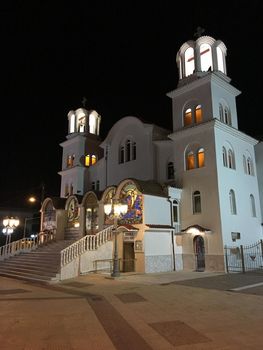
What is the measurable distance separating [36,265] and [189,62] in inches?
751

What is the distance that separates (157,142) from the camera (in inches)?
1013

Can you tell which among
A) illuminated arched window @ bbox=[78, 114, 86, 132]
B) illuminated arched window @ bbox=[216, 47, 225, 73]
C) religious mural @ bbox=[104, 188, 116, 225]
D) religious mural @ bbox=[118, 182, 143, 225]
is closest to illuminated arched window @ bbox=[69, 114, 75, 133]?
illuminated arched window @ bbox=[78, 114, 86, 132]

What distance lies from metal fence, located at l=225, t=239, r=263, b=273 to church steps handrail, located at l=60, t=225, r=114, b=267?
25.6 feet

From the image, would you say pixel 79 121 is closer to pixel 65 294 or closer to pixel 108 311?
pixel 65 294

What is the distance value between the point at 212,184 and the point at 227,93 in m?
7.90

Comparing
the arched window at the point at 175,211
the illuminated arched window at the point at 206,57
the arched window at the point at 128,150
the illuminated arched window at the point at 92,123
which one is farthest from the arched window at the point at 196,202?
the illuminated arched window at the point at 92,123

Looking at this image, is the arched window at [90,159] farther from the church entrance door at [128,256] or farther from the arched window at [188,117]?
the church entrance door at [128,256]

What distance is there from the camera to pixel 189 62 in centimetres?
2459

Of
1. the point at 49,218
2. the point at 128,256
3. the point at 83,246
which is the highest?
the point at 49,218

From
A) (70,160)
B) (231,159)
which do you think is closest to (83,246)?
(231,159)

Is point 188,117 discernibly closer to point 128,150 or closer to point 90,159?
point 128,150

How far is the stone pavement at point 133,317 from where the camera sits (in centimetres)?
628

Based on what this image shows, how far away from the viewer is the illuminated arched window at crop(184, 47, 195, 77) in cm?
2438

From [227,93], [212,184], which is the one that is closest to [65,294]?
[212,184]
